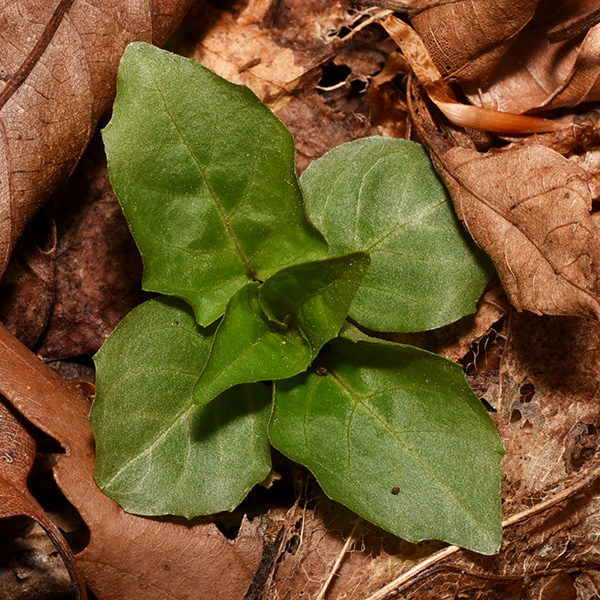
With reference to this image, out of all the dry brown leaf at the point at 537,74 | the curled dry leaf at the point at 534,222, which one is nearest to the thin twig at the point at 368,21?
the dry brown leaf at the point at 537,74

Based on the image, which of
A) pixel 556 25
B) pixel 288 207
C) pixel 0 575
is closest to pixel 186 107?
pixel 288 207

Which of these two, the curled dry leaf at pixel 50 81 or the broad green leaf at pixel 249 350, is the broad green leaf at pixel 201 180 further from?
the curled dry leaf at pixel 50 81

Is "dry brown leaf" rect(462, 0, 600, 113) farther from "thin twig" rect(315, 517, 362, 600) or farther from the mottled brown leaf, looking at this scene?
"thin twig" rect(315, 517, 362, 600)

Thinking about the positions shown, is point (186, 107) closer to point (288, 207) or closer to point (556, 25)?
point (288, 207)

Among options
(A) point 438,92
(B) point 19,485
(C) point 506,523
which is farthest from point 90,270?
(C) point 506,523

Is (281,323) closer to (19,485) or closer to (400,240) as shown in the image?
(400,240)

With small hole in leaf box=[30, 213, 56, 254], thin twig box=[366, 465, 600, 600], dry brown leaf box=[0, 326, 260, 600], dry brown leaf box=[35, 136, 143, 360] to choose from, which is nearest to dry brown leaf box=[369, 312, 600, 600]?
thin twig box=[366, 465, 600, 600]
